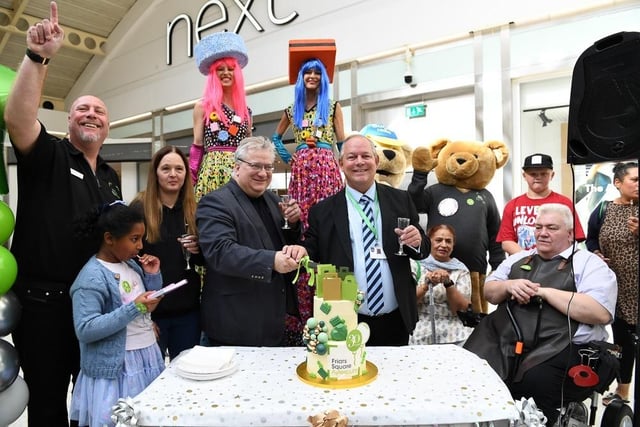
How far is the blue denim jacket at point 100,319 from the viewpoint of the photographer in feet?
5.50

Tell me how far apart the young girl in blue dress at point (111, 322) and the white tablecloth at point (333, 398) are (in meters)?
0.29

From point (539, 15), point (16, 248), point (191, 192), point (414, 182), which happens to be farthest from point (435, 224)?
point (539, 15)

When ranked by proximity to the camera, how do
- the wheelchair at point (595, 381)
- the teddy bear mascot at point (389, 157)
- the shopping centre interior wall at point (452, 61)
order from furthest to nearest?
the shopping centre interior wall at point (452, 61) → the teddy bear mascot at point (389, 157) → the wheelchair at point (595, 381)

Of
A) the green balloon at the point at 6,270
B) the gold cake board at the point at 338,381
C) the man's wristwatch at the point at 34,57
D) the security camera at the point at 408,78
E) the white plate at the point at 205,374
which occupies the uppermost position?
the security camera at the point at 408,78

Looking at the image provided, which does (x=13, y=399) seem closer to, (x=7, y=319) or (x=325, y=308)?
(x=7, y=319)

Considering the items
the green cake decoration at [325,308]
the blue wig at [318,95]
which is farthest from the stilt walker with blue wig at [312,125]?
the green cake decoration at [325,308]

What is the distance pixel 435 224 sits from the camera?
11.3ft

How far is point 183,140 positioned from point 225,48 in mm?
6100

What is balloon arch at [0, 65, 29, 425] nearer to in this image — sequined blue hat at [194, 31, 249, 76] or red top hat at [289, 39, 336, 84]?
sequined blue hat at [194, 31, 249, 76]

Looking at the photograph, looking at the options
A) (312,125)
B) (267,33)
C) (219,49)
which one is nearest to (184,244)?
(312,125)

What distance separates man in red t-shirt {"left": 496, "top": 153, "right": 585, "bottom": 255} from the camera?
3229 millimetres

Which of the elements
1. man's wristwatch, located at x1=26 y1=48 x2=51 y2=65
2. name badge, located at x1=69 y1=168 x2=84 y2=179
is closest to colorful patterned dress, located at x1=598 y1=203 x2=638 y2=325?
name badge, located at x1=69 y1=168 x2=84 y2=179

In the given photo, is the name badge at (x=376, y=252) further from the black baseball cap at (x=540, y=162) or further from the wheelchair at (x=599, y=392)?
the black baseball cap at (x=540, y=162)

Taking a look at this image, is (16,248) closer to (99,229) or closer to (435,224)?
(99,229)
